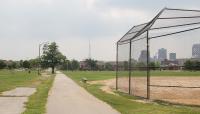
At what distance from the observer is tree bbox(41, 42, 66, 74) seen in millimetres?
129000

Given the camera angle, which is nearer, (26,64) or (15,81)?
→ (15,81)

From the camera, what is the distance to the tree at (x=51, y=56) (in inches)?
5079

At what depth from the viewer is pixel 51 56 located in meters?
130

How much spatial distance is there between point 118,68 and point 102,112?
18134mm

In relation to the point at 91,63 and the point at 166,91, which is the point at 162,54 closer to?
the point at 166,91

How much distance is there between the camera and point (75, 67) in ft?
623

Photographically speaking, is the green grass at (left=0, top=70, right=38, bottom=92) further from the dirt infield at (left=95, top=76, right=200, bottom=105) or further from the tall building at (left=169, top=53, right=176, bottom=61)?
the tall building at (left=169, top=53, right=176, bottom=61)

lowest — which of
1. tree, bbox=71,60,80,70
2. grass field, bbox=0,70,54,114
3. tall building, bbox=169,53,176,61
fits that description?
grass field, bbox=0,70,54,114

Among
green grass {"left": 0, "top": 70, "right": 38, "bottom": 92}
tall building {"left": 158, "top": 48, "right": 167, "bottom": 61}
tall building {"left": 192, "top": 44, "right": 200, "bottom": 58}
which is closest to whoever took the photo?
tall building {"left": 192, "top": 44, "right": 200, "bottom": 58}

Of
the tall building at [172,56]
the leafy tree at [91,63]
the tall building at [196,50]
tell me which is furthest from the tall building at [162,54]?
the leafy tree at [91,63]

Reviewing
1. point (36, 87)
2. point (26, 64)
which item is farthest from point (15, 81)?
point (26, 64)

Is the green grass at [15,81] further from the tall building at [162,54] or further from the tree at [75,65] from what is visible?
the tree at [75,65]

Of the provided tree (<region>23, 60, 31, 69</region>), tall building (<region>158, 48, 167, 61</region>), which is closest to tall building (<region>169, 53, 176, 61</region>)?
tall building (<region>158, 48, 167, 61</region>)

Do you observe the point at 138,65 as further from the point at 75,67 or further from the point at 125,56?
the point at 75,67
